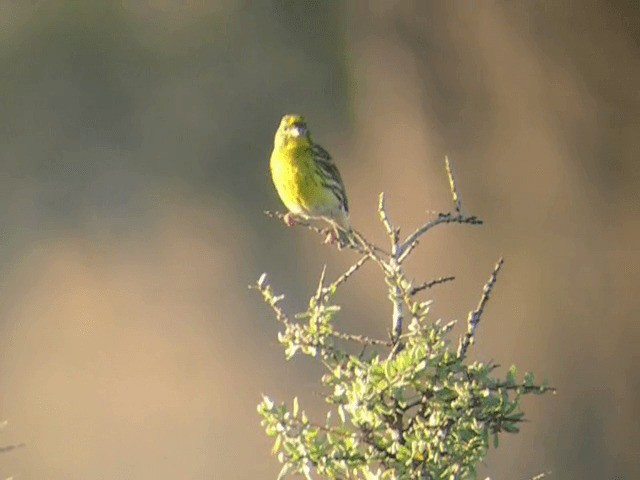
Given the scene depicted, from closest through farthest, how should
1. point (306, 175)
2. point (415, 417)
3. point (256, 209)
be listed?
point (415, 417), point (306, 175), point (256, 209)

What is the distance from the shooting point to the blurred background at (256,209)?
2.47 m

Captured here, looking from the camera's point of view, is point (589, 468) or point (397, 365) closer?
point (397, 365)

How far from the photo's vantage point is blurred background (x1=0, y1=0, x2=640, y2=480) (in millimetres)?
2471

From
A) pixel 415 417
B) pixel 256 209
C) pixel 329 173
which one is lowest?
pixel 415 417

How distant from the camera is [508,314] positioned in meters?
2.49

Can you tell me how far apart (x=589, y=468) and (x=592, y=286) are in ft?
1.54

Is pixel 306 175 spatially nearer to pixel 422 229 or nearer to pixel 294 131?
pixel 294 131

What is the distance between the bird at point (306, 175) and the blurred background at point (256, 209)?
0.34 metres

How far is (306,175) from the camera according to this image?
6.93 feet

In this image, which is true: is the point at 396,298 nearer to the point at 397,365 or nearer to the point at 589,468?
the point at 397,365

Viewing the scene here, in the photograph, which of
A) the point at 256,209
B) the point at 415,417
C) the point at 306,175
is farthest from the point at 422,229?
the point at 256,209

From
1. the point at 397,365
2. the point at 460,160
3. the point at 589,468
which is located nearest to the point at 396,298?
the point at 397,365

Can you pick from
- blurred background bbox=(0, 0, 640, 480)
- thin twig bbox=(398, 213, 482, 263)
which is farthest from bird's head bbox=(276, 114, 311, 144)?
thin twig bbox=(398, 213, 482, 263)

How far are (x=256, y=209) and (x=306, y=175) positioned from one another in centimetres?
41
